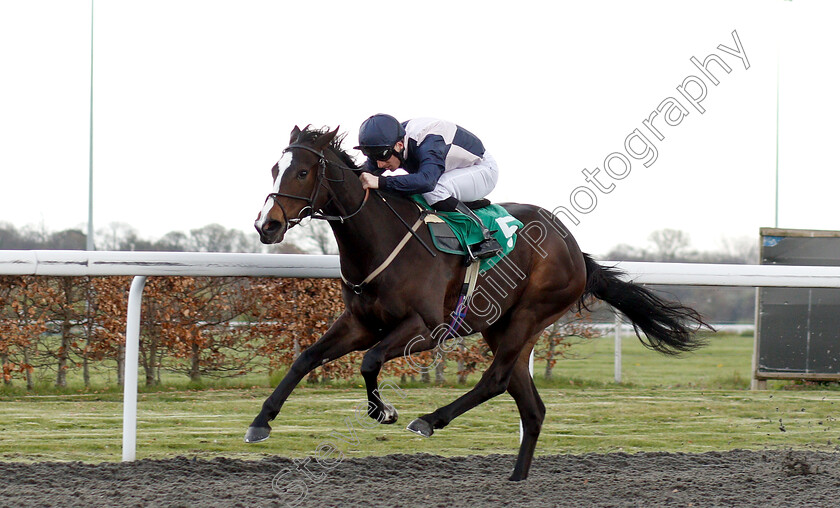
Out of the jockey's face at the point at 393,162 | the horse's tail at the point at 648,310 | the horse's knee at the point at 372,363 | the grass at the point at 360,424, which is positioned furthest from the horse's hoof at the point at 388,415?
the horse's tail at the point at 648,310

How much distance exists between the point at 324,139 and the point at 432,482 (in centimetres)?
162

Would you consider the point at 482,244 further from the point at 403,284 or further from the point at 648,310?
the point at 648,310

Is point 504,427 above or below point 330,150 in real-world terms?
below

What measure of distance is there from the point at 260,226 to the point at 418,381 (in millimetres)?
4011

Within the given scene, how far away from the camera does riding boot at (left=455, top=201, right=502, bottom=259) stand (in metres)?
3.82

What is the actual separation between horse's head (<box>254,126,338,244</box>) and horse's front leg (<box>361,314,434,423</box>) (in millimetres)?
634

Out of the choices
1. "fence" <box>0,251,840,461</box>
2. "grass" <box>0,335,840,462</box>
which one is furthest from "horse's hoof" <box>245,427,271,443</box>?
"grass" <box>0,335,840,462</box>

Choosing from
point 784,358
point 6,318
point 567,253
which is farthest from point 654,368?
point 6,318

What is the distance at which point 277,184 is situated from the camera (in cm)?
320

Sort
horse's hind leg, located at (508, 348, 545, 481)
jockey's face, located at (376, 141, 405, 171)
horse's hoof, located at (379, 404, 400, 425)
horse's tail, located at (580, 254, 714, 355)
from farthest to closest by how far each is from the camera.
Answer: horse's tail, located at (580, 254, 714, 355) → horse's hind leg, located at (508, 348, 545, 481) → jockey's face, located at (376, 141, 405, 171) → horse's hoof, located at (379, 404, 400, 425)

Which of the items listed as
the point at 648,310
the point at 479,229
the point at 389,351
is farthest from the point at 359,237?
the point at 648,310

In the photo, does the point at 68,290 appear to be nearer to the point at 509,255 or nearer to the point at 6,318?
the point at 6,318

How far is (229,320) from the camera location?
205 inches

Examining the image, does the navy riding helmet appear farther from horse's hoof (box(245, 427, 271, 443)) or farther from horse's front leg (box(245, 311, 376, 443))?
horse's hoof (box(245, 427, 271, 443))
